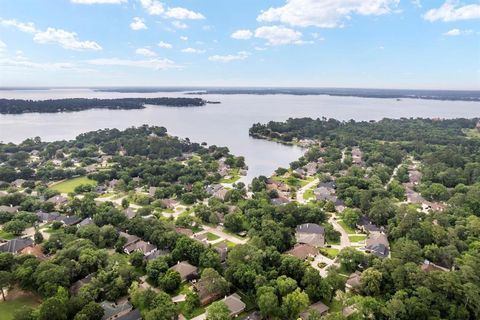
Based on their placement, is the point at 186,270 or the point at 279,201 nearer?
the point at 186,270

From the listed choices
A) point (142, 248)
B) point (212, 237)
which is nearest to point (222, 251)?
point (212, 237)

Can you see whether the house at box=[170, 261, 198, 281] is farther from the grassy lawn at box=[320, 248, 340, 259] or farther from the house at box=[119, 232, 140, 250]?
the grassy lawn at box=[320, 248, 340, 259]

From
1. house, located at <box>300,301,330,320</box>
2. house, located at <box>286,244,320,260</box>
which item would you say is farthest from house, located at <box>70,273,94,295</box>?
house, located at <box>286,244,320,260</box>

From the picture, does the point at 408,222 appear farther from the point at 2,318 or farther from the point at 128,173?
the point at 128,173

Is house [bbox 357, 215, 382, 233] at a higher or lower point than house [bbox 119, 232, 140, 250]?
lower

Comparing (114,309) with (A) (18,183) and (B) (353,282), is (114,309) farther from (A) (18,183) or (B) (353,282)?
(A) (18,183)

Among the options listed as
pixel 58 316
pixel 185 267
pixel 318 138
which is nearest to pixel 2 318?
pixel 58 316
